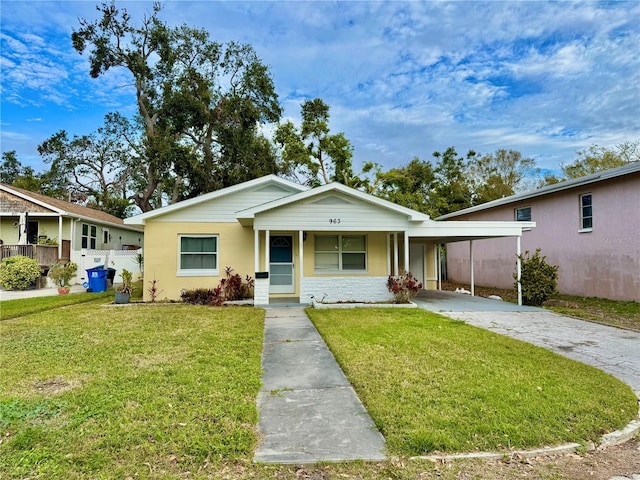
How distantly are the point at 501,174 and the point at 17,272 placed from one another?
34560mm

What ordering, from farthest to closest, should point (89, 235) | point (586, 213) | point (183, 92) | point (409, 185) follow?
point (409, 185), point (183, 92), point (89, 235), point (586, 213)

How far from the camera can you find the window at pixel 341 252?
13352 millimetres

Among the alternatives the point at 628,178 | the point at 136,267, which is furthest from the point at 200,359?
the point at 136,267

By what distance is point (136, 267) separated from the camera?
65.9 feet

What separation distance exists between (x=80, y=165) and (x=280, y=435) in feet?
118

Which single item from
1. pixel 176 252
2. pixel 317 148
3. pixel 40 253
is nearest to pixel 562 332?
pixel 176 252

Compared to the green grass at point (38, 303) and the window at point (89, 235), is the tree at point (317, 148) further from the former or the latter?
the green grass at point (38, 303)

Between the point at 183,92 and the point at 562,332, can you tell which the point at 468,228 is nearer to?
the point at 562,332

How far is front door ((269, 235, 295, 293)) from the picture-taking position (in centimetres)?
1320

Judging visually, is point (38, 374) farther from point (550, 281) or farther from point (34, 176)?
point (34, 176)

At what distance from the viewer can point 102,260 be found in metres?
18.8

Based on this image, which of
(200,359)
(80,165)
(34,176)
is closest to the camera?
(200,359)

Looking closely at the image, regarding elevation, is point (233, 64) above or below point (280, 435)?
above

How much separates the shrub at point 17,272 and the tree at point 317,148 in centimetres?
1736
